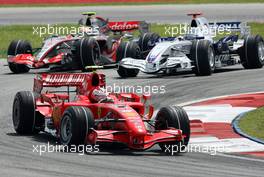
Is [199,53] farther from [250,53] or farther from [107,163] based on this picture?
[107,163]

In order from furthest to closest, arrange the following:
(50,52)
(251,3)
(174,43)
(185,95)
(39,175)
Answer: (251,3)
(50,52)
(174,43)
(185,95)
(39,175)

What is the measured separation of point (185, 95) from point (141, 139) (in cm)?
908

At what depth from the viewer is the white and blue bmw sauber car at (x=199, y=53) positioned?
1168 inches

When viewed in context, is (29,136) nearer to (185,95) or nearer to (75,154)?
(75,154)

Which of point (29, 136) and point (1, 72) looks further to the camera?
point (1, 72)

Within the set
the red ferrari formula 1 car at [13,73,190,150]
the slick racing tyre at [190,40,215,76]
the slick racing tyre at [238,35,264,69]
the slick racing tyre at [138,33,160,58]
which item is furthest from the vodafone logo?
the red ferrari formula 1 car at [13,73,190,150]

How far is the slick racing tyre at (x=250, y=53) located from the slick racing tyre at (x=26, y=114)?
551 inches

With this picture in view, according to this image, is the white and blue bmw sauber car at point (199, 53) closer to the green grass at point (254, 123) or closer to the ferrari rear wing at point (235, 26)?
the ferrari rear wing at point (235, 26)

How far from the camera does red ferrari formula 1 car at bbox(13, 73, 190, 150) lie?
→ 54.6 ft

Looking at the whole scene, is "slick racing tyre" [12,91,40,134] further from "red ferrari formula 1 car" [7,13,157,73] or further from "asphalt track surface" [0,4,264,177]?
"red ferrari formula 1 car" [7,13,157,73]

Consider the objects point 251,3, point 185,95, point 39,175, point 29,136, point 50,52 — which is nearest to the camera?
point 39,175

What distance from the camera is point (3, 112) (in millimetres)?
22859

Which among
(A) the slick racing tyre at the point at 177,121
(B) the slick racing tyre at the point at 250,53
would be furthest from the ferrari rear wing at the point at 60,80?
(B) the slick racing tyre at the point at 250,53

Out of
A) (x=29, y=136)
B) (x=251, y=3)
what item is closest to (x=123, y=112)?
(x=29, y=136)
